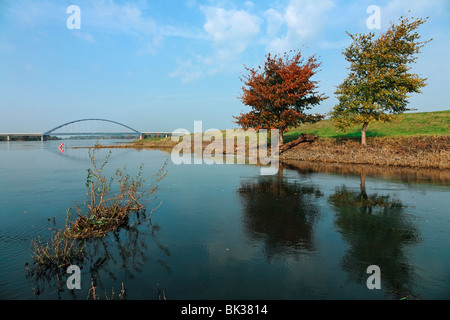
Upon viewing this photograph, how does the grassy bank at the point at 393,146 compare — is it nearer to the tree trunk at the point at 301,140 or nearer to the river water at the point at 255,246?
the tree trunk at the point at 301,140

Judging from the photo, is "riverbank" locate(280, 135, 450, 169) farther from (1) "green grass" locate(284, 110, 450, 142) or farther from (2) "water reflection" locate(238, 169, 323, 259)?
(2) "water reflection" locate(238, 169, 323, 259)

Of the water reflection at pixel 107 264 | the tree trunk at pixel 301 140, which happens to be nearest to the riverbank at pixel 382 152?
the tree trunk at pixel 301 140

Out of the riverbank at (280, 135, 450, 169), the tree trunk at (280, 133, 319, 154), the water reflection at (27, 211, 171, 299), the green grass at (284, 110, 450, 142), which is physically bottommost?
the water reflection at (27, 211, 171, 299)

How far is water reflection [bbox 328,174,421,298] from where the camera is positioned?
17.1ft

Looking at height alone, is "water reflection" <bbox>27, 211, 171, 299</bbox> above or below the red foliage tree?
below

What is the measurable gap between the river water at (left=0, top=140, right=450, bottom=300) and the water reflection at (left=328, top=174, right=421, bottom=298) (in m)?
0.03

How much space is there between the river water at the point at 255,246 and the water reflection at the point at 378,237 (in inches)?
1.2

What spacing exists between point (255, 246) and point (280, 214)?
300cm

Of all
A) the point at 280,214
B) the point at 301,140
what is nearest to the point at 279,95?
the point at 301,140

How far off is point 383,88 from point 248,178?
53.0 feet

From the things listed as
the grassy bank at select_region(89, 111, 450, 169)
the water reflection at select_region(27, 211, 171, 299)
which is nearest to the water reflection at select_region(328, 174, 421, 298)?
the water reflection at select_region(27, 211, 171, 299)

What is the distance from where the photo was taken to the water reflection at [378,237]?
5199mm

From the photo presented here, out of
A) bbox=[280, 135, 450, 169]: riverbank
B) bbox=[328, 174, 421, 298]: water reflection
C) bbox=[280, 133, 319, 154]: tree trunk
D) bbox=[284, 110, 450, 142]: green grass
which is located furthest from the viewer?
bbox=[280, 133, 319, 154]: tree trunk
